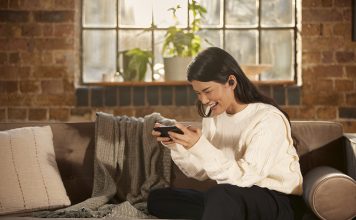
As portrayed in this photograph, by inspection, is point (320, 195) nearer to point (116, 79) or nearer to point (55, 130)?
point (55, 130)

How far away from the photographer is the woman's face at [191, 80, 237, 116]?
252 centimetres

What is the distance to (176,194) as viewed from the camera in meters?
2.75

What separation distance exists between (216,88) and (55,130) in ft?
3.51

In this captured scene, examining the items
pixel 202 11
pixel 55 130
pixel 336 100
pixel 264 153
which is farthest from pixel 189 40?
pixel 264 153

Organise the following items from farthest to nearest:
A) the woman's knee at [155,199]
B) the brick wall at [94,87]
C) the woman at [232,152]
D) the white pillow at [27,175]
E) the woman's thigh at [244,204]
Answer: the brick wall at [94,87] < the white pillow at [27,175] < the woman's knee at [155,199] < the woman at [232,152] < the woman's thigh at [244,204]

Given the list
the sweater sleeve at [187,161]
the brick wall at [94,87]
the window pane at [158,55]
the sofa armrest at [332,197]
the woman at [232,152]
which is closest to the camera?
the woman at [232,152]

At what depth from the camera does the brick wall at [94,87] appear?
4473 mm

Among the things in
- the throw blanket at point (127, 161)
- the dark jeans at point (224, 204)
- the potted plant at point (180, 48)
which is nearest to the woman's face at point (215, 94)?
the dark jeans at point (224, 204)

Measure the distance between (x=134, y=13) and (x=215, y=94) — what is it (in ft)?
7.93

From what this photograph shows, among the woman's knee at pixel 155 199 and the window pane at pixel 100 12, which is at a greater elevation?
the window pane at pixel 100 12

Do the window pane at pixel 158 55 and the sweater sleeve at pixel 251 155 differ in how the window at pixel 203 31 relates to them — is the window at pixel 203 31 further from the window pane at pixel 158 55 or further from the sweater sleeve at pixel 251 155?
the sweater sleeve at pixel 251 155

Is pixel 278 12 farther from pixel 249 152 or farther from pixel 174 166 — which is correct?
pixel 249 152

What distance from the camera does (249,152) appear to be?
2.36m

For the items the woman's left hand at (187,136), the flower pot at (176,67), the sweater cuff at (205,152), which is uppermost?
the flower pot at (176,67)
